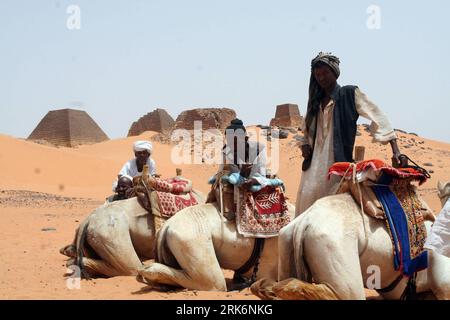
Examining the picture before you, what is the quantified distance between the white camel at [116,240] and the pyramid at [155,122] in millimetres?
71150

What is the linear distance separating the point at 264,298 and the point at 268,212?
213cm

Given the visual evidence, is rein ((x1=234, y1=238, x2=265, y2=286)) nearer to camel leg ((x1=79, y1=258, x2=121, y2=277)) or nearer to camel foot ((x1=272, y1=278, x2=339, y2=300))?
camel leg ((x1=79, y1=258, x2=121, y2=277))

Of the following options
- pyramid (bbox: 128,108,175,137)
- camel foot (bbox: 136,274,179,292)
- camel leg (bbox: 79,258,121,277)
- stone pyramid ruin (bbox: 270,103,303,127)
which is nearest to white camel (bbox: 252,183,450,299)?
camel foot (bbox: 136,274,179,292)

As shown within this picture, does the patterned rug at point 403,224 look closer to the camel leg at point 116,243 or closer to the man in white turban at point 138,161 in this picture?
the camel leg at point 116,243

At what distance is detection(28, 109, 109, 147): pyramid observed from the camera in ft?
255

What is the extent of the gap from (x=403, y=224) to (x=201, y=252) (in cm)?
219

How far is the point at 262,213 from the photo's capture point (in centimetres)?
627

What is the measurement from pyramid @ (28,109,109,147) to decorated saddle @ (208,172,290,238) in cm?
7188

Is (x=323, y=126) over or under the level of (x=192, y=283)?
over

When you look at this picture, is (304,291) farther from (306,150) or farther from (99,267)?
(99,267)

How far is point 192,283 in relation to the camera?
6098mm

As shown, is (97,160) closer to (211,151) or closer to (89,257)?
(211,151)

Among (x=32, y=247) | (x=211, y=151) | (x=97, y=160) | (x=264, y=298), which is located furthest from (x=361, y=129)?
(x=264, y=298)

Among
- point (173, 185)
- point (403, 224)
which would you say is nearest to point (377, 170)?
point (403, 224)
